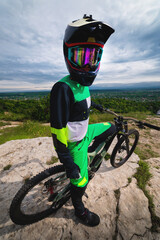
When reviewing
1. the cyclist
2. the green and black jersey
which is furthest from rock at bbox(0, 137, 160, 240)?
the green and black jersey

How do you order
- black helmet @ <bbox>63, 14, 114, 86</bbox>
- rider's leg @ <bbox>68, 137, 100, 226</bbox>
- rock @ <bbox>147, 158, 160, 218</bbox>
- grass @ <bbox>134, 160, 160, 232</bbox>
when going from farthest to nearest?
rock @ <bbox>147, 158, 160, 218</bbox> → grass @ <bbox>134, 160, 160, 232</bbox> → rider's leg @ <bbox>68, 137, 100, 226</bbox> → black helmet @ <bbox>63, 14, 114, 86</bbox>

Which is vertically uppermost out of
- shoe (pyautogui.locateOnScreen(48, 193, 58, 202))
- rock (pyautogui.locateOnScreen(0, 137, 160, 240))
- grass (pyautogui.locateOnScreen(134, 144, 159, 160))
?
shoe (pyautogui.locateOnScreen(48, 193, 58, 202))

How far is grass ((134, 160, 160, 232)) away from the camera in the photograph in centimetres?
201

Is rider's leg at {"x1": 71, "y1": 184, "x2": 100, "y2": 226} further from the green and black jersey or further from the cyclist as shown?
the green and black jersey

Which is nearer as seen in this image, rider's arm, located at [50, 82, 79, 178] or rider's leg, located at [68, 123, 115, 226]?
rider's arm, located at [50, 82, 79, 178]

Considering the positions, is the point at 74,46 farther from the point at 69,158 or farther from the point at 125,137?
the point at 125,137

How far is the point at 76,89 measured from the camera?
1.50m

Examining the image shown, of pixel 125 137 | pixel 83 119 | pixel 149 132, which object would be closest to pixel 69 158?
pixel 83 119

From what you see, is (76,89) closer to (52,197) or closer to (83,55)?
(83,55)

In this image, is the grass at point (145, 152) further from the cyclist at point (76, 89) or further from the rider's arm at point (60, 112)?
the rider's arm at point (60, 112)

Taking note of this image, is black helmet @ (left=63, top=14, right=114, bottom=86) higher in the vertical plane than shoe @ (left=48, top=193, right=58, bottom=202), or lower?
higher

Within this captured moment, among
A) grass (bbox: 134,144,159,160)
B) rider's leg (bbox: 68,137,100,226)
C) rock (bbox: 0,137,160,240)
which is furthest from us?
grass (bbox: 134,144,159,160)

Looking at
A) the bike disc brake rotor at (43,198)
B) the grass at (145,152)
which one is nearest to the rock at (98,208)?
the bike disc brake rotor at (43,198)

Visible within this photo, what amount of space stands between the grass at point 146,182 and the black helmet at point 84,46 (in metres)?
2.89
